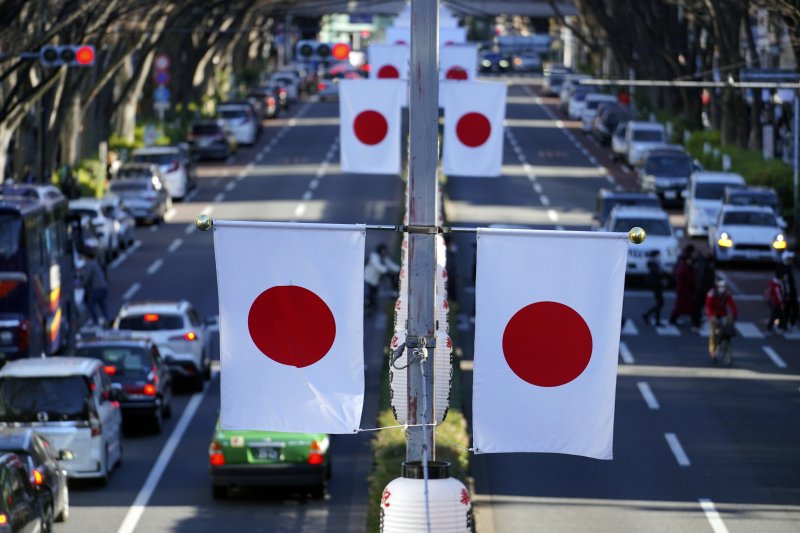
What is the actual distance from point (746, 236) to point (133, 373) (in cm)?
2141

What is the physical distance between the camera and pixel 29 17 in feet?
147

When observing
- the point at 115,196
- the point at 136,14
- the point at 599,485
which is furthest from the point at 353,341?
the point at 136,14

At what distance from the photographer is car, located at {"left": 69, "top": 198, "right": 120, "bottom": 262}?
149ft

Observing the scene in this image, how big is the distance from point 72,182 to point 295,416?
44.4m

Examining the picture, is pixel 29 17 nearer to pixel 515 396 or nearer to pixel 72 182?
pixel 72 182

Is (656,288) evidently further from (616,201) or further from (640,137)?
(640,137)

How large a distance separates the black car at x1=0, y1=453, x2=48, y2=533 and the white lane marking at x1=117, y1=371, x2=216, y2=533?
9.69ft

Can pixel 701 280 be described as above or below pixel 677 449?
above

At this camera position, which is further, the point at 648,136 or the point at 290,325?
the point at 648,136

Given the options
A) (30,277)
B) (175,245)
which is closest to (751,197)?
(175,245)

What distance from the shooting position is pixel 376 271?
121 ft

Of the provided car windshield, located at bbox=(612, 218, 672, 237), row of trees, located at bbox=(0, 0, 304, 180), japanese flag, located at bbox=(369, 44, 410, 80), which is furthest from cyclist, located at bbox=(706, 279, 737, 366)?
row of trees, located at bbox=(0, 0, 304, 180)

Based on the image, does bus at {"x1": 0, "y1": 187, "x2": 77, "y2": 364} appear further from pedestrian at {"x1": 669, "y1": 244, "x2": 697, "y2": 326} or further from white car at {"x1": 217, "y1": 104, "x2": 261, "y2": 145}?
white car at {"x1": 217, "y1": 104, "x2": 261, "y2": 145}

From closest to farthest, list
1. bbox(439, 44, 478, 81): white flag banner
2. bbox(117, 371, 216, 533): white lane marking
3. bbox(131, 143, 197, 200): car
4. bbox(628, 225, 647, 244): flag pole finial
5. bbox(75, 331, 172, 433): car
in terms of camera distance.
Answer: bbox(628, 225, 647, 244): flag pole finial → bbox(117, 371, 216, 533): white lane marking → bbox(75, 331, 172, 433): car → bbox(439, 44, 478, 81): white flag banner → bbox(131, 143, 197, 200): car
